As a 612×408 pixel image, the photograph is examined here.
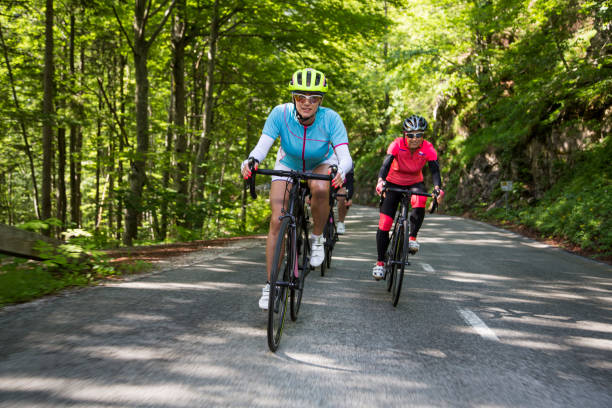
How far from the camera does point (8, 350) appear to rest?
10.2 feet

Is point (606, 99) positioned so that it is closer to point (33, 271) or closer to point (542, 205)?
point (542, 205)

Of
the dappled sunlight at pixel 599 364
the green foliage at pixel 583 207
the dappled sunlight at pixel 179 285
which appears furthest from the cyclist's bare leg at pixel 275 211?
the green foliage at pixel 583 207

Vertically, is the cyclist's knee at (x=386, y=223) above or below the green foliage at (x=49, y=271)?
above

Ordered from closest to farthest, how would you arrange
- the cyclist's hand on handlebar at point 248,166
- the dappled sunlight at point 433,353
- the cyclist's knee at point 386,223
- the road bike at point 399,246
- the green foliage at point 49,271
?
1. the dappled sunlight at point 433,353
2. the cyclist's hand on handlebar at point 248,166
3. the green foliage at point 49,271
4. the road bike at point 399,246
5. the cyclist's knee at point 386,223

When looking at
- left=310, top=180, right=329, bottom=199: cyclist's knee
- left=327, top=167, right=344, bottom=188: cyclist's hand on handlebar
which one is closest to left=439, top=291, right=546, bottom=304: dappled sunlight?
left=310, top=180, right=329, bottom=199: cyclist's knee

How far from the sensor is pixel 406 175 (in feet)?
19.9

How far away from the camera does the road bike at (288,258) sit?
336cm

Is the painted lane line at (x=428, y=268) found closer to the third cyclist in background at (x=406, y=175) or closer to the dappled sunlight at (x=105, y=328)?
the third cyclist in background at (x=406, y=175)

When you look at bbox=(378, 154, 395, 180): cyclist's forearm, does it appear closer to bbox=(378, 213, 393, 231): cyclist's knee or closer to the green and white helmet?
bbox=(378, 213, 393, 231): cyclist's knee

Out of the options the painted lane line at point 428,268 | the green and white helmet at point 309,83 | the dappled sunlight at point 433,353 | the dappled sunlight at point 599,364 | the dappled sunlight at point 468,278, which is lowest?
the painted lane line at point 428,268

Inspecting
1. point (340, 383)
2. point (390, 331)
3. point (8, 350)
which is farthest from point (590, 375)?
point (8, 350)

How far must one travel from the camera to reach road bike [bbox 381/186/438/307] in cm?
512

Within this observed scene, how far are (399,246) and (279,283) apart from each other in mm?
2465

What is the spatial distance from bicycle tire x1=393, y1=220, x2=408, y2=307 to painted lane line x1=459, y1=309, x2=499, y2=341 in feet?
2.36
